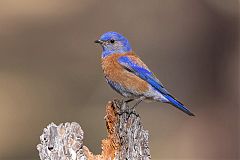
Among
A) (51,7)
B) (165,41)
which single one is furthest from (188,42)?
(51,7)

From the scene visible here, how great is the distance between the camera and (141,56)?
11117mm

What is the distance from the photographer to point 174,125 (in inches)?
451

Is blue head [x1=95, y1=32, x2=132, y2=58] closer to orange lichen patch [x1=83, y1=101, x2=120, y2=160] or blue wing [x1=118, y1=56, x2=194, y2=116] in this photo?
blue wing [x1=118, y1=56, x2=194, y2=116]

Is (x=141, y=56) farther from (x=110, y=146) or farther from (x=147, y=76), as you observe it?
(x=110, y=146)

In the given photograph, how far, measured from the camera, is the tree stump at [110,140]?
499 cm

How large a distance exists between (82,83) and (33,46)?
1032 mm

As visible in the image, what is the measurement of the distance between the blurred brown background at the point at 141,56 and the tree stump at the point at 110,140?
212 inches

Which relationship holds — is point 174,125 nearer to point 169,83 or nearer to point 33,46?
point 169,83

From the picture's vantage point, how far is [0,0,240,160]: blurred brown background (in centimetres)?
1116

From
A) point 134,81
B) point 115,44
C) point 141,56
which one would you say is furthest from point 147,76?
point 141,56

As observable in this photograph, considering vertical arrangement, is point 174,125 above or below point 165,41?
below

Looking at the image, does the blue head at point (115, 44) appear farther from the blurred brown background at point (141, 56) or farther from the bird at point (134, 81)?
the blurred brown background at point (141, 56)

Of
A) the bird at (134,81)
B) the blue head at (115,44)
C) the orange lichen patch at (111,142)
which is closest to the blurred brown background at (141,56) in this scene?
the blue head at (115,44)

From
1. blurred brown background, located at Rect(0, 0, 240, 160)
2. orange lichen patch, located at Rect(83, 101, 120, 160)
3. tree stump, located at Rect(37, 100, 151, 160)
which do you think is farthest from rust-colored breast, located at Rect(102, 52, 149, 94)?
blurred brown background, located at Rect(0, 0, 240, 160)
